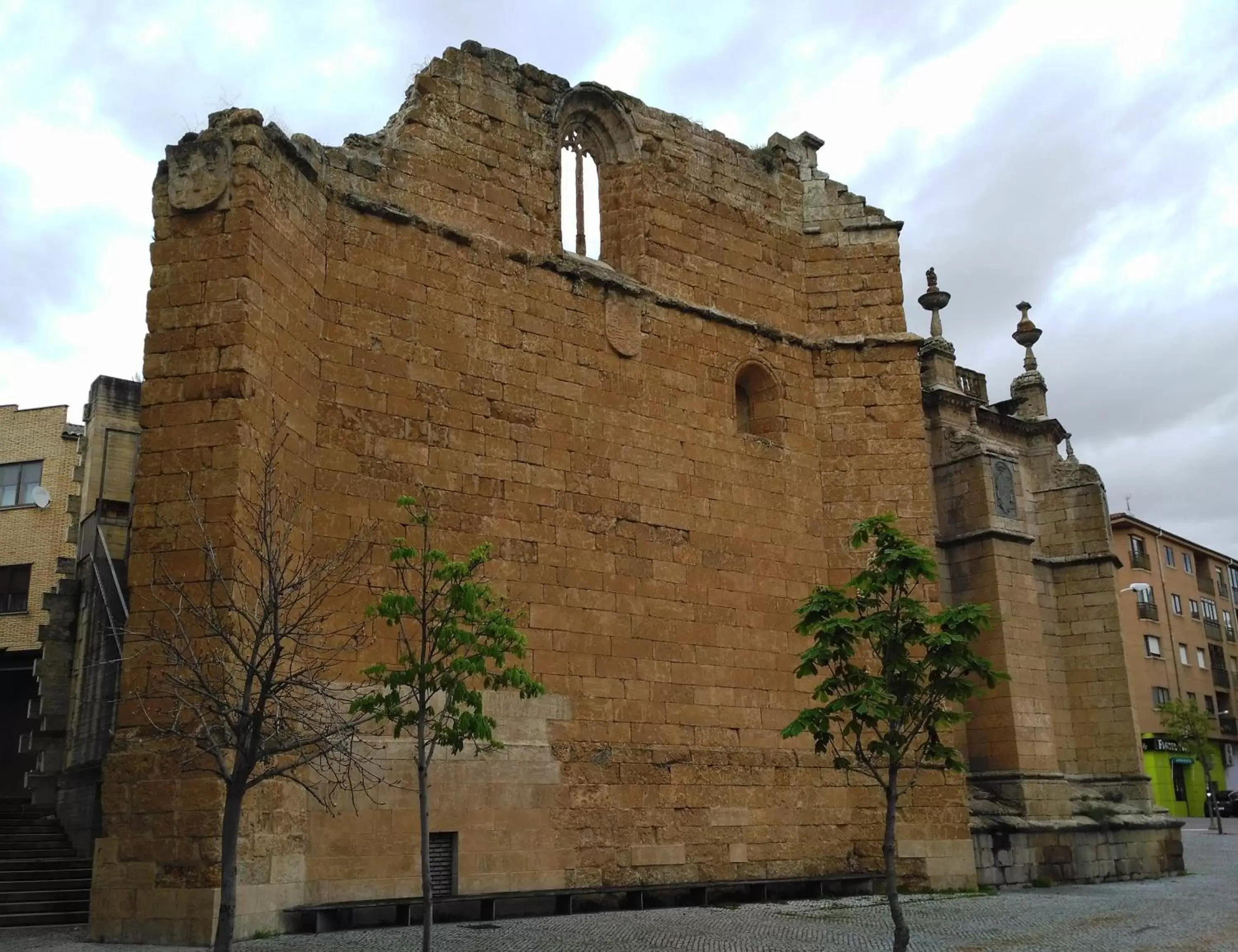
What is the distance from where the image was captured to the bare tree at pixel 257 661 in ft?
24.6

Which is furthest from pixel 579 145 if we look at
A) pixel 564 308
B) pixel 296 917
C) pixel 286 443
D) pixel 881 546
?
pixel 296 917

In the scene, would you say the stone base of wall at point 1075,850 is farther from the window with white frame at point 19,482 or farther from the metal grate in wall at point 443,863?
the window with white frame at point 19,482

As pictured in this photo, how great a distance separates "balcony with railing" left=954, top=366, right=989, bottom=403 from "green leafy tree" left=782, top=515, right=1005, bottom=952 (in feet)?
42.9

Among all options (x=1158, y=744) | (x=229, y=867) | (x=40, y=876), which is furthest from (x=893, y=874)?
(x=1158, y=744)

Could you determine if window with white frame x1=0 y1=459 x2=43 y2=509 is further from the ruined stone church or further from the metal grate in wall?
the metal grate in wall

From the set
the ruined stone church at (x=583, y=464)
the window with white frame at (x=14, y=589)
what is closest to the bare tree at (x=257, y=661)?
the ruined stone church at (x=583, y=464)

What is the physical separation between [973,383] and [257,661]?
16.9 m

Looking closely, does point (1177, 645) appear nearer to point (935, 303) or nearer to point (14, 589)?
point (935, 303)

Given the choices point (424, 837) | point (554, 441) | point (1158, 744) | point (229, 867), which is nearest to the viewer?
point (229, 867)

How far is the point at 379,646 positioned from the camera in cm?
1167

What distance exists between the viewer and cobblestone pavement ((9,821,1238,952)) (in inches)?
382

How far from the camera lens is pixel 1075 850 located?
16781 mm

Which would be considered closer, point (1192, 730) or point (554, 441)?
point (554, 441)

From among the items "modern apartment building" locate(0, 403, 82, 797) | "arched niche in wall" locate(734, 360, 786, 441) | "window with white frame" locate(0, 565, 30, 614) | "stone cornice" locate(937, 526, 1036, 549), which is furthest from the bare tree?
"window with white frame" locate(0, 565, 30, 614)
